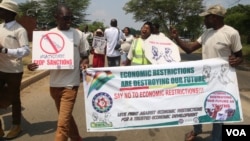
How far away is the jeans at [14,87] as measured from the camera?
5459 millimetres

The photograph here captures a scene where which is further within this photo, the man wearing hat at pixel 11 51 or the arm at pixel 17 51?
the man wearing hat at pixel 11 51

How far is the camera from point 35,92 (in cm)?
955

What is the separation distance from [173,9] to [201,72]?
5456cm

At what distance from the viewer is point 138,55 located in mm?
5891

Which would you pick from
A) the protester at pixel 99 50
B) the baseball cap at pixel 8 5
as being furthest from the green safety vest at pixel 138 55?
the protester at pixel 99 50

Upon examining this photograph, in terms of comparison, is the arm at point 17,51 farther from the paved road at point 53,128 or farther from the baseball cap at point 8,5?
the paved road at point 53,128

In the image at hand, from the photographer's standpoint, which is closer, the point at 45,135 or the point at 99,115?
the point at 99,115

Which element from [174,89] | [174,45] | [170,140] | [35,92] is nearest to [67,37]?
[174,89]

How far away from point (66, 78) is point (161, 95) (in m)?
1.21

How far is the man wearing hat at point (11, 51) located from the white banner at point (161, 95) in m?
1.14

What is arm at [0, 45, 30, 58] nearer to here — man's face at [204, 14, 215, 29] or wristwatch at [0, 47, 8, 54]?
wristwatch at [0, 47, 8, 54]

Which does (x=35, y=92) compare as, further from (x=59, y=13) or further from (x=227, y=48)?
(x=227, y=48)

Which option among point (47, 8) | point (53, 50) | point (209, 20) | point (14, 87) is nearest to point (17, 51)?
point (53, 50)

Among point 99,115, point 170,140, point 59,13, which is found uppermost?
point 59,13
